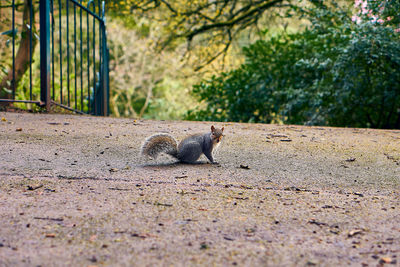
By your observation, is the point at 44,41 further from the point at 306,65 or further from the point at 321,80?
the point at 321,80

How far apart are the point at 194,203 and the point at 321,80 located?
655cm

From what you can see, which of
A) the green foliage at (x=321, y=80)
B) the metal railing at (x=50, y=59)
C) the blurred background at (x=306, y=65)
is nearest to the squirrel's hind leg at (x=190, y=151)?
the metal railing at (x=50, y=59)

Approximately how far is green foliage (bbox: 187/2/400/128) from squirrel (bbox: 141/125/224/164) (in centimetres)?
444

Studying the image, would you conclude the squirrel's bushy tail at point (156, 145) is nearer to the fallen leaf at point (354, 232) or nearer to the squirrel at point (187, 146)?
the squirrel at point (187, 146)

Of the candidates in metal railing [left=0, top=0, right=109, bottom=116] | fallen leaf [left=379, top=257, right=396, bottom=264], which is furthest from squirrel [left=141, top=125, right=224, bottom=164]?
metal railing [left=0, top=0, right=109, bottom=116]

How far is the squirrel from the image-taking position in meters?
3.95

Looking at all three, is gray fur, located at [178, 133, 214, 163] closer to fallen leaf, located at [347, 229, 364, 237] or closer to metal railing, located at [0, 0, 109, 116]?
fallen leaf, located at [347, 229, 364, 237]

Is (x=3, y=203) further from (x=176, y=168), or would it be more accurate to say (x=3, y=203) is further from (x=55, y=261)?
(x=176, y=168)

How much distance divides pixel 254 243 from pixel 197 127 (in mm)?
3847

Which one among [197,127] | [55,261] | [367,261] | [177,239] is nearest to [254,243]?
[177,239]

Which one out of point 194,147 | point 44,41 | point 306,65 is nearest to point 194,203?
point 194,147

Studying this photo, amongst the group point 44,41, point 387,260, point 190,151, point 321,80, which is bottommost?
point 387,260

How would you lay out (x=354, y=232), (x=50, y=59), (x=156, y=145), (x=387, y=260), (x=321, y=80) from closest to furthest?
(x=387, y=260) < (x=354, y=232) < (x=156, y=145) < (x=50, y=59) < (x=321, y=80)

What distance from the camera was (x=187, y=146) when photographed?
413 centimetres
